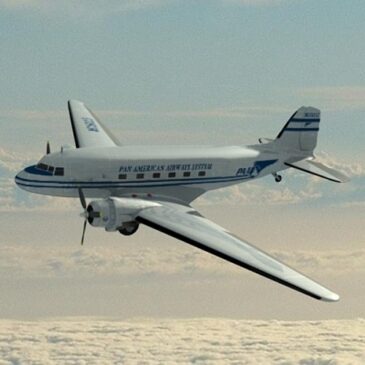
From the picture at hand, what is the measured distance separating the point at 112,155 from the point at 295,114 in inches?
554

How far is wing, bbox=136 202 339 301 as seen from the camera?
26.4 meters

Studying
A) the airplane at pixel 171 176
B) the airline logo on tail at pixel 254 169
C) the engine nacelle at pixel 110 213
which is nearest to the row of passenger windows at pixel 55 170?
the airplane at pixel 171 176

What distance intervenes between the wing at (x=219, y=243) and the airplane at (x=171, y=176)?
0.12 feet

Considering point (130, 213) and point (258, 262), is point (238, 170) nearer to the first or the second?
point (130, 213)

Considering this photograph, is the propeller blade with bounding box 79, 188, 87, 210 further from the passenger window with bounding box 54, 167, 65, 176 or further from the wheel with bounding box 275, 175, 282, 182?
the wheel with bounding box 275, 175, 282, 182

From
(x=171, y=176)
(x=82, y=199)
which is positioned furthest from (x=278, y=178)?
(x=82, y=199)

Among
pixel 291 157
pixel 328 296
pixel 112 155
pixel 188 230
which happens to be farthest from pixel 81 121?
pixel 328 296

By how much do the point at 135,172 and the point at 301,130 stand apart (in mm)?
13075

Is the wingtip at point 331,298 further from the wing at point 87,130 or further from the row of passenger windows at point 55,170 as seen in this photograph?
the wing at point 87,130

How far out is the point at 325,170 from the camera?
45906mm

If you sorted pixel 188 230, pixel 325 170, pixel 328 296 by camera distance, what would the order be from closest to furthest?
pixel 328 296 → pixel 188 230 → pixel 325 170

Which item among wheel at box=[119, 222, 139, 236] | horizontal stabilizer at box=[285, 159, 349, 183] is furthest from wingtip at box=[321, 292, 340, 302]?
horizontal stabilizer at box=[285, 159, 349, 183]

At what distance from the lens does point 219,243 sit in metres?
31.3

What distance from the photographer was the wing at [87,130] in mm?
45487
